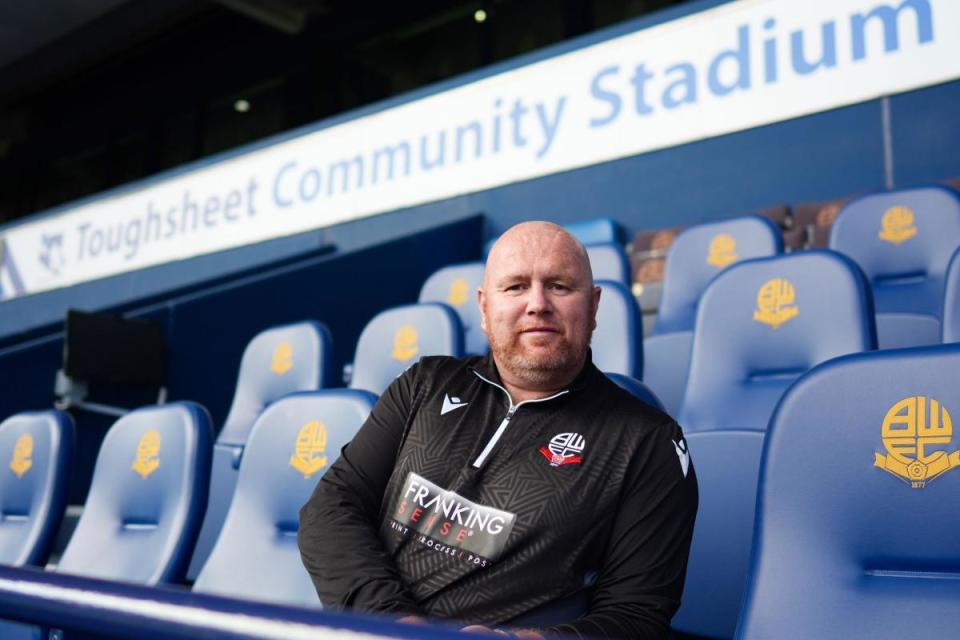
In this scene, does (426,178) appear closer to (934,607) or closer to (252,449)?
(252,449)

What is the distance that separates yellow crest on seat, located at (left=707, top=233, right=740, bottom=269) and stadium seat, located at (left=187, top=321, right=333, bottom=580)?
3.35 ft

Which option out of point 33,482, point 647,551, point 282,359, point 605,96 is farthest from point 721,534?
point 605,96

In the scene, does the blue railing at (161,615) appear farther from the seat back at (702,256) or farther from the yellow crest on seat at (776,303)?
the seat back at (702,256)

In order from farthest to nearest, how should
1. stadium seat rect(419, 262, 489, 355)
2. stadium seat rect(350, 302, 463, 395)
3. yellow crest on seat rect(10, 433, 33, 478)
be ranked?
stadium seat rect(419, 262, 489, 355) → stadium seat rect(350, 302, 463, 395) → yellow crest on seat rect(10, 433, 33, 478)

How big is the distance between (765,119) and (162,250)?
291 centimetres

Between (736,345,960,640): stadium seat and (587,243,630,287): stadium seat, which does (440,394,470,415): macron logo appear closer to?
(736,345,960,640): stadium seat

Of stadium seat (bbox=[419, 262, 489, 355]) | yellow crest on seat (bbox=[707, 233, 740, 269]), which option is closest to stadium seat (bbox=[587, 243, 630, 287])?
yellow crest on seat (bbox=[707, 233, 740, 269])

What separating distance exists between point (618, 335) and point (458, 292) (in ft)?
3.11

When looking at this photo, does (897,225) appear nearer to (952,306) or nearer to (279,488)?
(952,306)

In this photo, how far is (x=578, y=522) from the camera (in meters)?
0.79

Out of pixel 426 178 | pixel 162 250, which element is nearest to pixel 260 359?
pixel 426 178

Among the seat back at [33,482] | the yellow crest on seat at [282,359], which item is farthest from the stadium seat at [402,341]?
the seat back at [33,482]

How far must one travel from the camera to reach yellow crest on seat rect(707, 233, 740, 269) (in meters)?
2.13

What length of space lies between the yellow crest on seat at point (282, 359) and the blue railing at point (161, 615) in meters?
1.59
